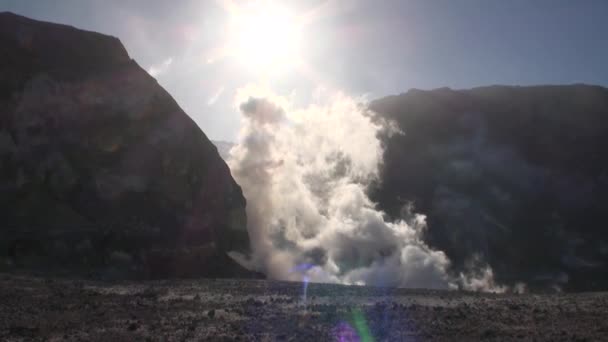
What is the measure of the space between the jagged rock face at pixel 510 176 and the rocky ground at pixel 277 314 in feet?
139

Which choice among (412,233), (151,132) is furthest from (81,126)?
(412,233)

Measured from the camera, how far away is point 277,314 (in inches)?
597

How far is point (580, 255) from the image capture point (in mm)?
61969

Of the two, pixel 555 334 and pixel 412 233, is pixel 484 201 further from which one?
pixel 555 334

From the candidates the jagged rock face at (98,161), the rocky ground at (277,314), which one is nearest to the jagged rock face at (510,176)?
the jagged rock face at (98,161)

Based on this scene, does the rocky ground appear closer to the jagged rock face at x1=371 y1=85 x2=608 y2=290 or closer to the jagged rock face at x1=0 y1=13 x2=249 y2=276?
the jagged rock face at x1=0 y1=13 x2=249 y2=276

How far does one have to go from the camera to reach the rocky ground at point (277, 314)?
1270cm

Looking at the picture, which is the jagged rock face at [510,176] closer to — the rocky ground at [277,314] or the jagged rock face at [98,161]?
the jagged rock face at [98,161]

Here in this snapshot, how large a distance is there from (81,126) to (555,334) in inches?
1337

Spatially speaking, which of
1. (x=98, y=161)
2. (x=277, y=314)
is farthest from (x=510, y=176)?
(x=277, y=314)

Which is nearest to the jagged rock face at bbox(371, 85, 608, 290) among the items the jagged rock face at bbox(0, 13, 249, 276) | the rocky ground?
the jagged rock face at bbox(0, 13, 249, 276)

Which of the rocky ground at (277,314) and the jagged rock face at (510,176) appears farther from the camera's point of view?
the jagged rock face at (510,176)

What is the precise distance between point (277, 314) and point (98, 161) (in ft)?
87.8

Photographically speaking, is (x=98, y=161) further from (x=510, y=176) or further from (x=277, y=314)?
(x=510, y=176)
